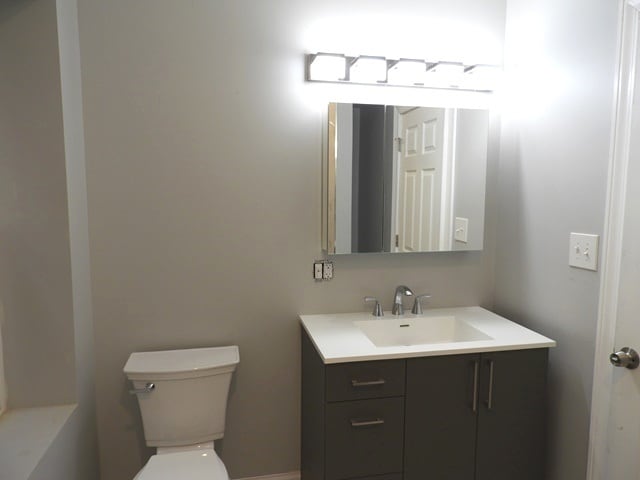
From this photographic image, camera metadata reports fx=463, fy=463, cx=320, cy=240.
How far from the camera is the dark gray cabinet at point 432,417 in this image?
176 centimetres

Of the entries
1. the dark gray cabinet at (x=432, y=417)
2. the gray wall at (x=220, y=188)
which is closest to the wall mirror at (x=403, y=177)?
the gray wall at (x=220, y=188)

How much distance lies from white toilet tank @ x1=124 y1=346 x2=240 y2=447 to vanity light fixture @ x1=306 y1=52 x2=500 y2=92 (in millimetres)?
1340

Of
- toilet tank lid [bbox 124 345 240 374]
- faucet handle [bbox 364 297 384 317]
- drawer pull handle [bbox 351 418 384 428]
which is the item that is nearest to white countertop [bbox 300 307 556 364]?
faucet handle [bbox 364 297 384 317]

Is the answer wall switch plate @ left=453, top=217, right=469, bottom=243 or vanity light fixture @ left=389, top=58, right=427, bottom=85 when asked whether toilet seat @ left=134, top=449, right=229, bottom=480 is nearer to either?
wall switch plate @ left=453, top=217, right=469, bottom=243

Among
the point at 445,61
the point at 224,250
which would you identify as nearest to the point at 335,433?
the point at 224,250

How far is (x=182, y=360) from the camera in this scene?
1.96 metres

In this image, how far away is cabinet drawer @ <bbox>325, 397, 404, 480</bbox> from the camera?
175 cm

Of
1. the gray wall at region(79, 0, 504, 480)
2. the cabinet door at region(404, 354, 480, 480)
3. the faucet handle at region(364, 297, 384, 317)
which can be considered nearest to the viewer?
the cabinet door at region(404, 354, 480, 480)

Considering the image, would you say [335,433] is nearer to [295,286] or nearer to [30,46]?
[295,286]

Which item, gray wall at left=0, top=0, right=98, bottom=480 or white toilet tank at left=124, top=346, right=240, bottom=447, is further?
white toilet tank at left=124, top=346, right=240, bottom=447

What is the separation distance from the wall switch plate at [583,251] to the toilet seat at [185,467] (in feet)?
5.20

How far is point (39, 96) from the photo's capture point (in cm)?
165

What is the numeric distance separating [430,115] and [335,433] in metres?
1.45

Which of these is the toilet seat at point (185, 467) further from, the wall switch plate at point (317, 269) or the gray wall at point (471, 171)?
the gray wall at point (471, 171)
